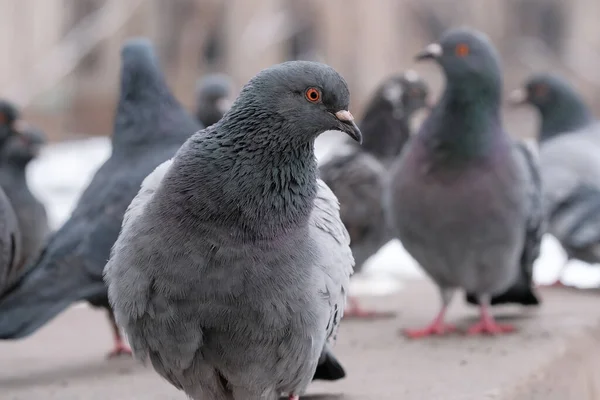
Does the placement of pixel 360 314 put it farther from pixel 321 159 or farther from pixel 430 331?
pixel 321 159

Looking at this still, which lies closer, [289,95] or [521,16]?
[289,95]

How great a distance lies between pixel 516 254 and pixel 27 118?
9601mm

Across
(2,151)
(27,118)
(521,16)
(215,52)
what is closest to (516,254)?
(2,151)

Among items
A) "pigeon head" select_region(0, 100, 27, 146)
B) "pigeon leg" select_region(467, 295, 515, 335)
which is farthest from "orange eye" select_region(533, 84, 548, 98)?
"pigeon head" select_region(0, 100, 27, 146)

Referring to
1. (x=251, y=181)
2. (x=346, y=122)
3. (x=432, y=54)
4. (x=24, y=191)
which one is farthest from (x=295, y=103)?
(x=24, y=191)

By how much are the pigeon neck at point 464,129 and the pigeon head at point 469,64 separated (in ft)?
0.18

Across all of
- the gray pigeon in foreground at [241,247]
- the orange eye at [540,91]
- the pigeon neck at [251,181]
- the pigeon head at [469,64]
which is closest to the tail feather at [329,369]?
the gray pigeon in foreground at [241,247]

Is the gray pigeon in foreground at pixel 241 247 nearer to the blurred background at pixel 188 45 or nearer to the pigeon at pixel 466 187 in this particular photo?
the pigeon at pixel 466 187

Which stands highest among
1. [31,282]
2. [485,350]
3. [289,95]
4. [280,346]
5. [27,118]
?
[289,95]

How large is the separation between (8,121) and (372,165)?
2.62m

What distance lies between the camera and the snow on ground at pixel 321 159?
732 cm

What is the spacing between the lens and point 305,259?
9.62ft

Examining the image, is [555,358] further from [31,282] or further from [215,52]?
[215,52]

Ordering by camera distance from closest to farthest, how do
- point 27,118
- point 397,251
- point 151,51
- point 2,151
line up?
point 151,51 < point 2,151 < point 397,251 < point 27,118
